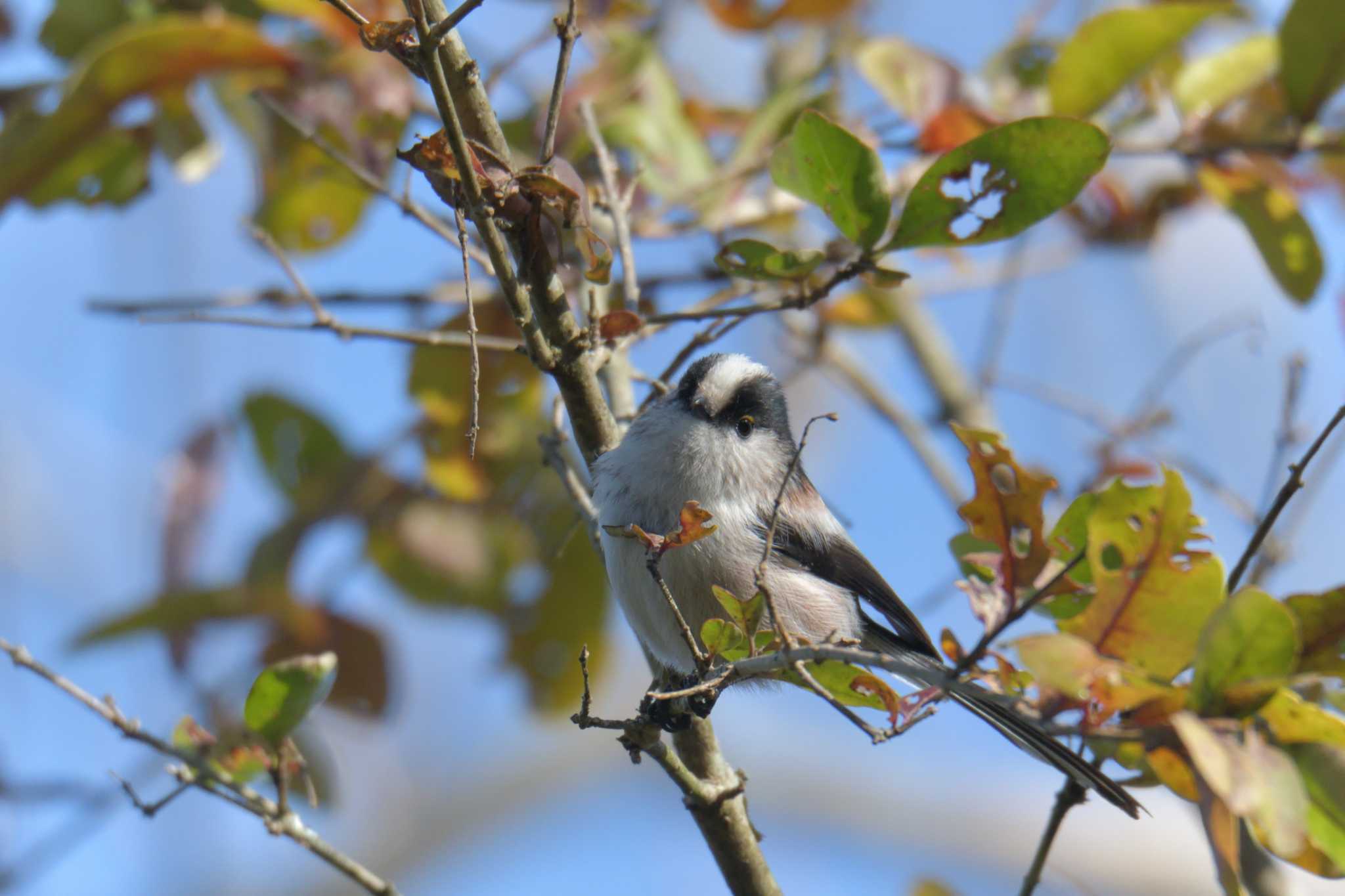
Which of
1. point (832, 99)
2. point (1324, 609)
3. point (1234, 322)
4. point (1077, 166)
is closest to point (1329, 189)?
point (1234, 322)

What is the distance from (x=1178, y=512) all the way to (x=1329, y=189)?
2.16 metres

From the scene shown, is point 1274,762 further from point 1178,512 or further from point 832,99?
point 832,99

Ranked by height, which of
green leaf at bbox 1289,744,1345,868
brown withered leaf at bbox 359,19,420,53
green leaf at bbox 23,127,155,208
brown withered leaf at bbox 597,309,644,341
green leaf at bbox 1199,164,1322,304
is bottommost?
green leaf at bbox 1289,744,1345,868

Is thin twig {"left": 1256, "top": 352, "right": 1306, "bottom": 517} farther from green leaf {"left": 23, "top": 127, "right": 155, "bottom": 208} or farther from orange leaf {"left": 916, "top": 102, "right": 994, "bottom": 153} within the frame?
green leaf {"left": 23, "top": 127, "right": 155, "bottom": 208}

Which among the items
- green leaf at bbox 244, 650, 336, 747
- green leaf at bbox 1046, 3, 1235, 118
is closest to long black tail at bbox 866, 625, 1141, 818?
green leaf at bbox 244, 650, 336, 747

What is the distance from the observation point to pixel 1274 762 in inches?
31.0

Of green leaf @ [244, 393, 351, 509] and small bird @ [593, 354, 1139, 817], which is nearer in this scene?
small bird @ [593, 354, 1139, 817]

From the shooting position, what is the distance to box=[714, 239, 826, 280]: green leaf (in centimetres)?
Answer: 140

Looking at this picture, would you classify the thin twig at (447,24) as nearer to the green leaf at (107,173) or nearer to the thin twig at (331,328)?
the thin twig at (331,328)

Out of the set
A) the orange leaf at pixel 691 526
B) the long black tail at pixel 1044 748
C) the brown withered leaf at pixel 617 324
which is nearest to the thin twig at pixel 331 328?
the brown withered leaf at pixel 617 324

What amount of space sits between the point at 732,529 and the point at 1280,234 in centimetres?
98

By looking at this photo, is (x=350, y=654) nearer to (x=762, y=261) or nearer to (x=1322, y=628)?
(x=762, y=261)

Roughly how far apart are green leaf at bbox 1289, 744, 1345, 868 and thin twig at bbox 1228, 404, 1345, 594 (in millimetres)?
248

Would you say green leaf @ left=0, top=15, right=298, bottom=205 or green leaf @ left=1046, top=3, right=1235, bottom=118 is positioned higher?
green leaf @ left=0, top=15, right=298, bottom=205
